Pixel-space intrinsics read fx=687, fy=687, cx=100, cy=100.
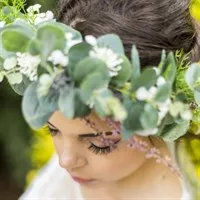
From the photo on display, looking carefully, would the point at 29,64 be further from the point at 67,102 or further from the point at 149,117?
the point at 149,117

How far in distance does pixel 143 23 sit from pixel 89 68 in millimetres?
228

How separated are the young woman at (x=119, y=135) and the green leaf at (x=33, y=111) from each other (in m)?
0.10

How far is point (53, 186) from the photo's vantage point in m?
1.54

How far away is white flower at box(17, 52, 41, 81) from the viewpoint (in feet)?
3.69

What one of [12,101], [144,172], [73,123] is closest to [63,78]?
[73,123]

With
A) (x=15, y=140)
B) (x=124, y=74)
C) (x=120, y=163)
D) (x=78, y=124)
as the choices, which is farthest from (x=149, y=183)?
(x=15, y=140)

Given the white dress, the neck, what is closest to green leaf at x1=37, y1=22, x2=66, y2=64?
the neck

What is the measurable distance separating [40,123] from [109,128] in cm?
15

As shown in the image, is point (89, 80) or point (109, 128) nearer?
point (89, 80)

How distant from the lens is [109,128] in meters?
1.21

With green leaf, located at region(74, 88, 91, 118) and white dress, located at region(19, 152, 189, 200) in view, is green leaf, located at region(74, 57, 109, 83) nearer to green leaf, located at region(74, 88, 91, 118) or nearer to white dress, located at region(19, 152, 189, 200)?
green leaf, located at region(74, 88, 91, 118)

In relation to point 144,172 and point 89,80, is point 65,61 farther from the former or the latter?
point 144,172

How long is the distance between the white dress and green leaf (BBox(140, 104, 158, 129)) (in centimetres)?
43

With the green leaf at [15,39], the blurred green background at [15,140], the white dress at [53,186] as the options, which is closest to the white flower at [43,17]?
the green leaf at [15,39]
